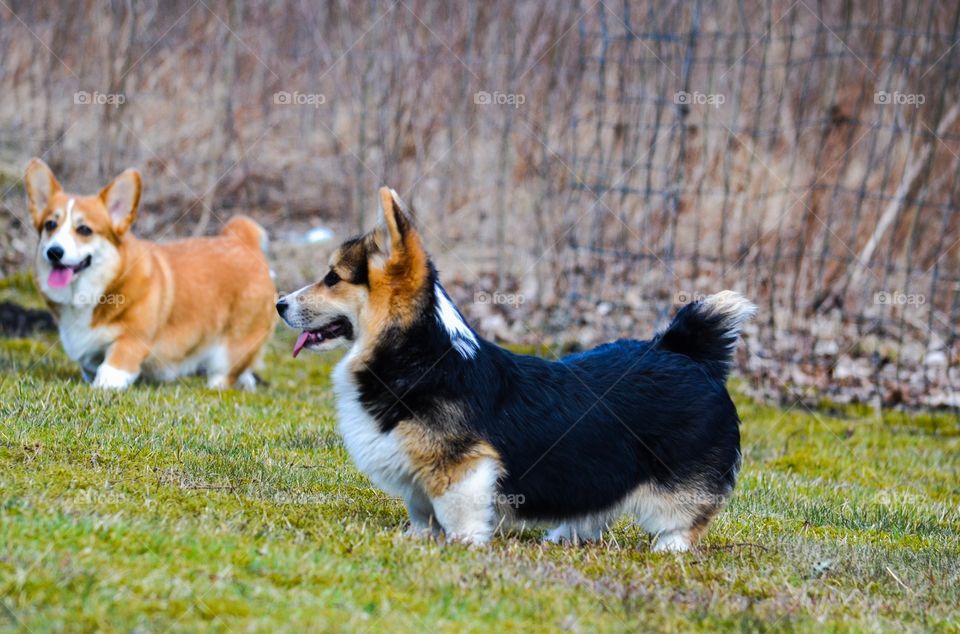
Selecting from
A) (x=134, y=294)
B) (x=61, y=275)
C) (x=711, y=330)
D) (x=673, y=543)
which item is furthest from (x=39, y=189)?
(x=673, y=543)

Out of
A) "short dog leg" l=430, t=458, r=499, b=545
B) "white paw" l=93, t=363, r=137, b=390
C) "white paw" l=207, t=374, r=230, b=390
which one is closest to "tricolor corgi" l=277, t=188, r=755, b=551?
"short dog leg" l=430, t=458, r=499, b=545

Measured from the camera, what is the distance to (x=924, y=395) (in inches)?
349

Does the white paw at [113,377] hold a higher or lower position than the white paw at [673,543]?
lower

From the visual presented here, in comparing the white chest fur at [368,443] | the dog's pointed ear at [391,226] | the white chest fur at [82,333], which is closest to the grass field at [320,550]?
the white chest fur at [368,443]

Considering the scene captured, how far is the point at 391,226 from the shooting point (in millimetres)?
4035

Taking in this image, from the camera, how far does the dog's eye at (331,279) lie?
429 cm

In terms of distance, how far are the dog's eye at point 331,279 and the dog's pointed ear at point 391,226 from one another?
0.25m

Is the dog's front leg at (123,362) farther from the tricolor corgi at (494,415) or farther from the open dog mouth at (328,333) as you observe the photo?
the tricolor corgi at (494,415)

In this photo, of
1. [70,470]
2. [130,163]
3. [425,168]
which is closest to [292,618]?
[70,470]

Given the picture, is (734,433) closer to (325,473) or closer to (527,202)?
(325,473)

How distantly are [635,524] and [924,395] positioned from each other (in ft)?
15.9

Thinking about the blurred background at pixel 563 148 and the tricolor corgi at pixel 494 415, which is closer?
the tricolor corgi at pixel 494 415

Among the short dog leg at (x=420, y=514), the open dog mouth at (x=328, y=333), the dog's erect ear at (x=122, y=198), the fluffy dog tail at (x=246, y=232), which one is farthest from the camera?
the fluffy dog tail at (x=246, y=232)

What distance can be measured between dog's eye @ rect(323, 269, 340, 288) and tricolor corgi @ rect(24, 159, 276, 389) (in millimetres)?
2623
